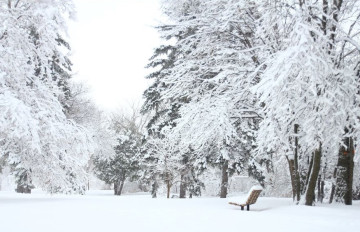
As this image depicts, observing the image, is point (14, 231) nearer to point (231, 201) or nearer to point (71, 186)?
point (231, 201)

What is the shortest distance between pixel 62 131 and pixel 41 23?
4175mm

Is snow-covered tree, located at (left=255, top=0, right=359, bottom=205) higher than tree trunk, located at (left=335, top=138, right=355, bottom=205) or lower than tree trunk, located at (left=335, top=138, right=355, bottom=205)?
higher

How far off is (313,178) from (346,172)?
2.16 metres

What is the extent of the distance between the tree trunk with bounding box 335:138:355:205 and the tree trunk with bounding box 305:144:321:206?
1862 millimetres

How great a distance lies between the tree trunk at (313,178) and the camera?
9070 mm

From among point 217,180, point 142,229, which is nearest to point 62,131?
point 142,229

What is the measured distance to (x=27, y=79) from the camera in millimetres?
11969

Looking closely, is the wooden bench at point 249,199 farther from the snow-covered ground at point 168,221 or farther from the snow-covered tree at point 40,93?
the snow-covered tree at point 40,93

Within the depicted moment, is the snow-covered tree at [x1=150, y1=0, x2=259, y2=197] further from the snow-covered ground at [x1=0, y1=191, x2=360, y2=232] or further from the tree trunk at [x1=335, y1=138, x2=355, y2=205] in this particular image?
the snow-covered ground at [x1=0, y1=191, x2=360, y2=232]

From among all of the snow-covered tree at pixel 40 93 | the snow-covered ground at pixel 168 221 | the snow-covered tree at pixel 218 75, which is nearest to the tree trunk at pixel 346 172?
the snow-covered ground at pixel 168 221

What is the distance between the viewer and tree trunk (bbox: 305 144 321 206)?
9.07 meters

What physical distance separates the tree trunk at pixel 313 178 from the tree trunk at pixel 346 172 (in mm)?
1862

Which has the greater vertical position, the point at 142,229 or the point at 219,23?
the point at 219,23

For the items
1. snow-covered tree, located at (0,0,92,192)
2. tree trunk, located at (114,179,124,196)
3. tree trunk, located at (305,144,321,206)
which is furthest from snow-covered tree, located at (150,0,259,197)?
tree trunk, located at (114,179,124,196)
